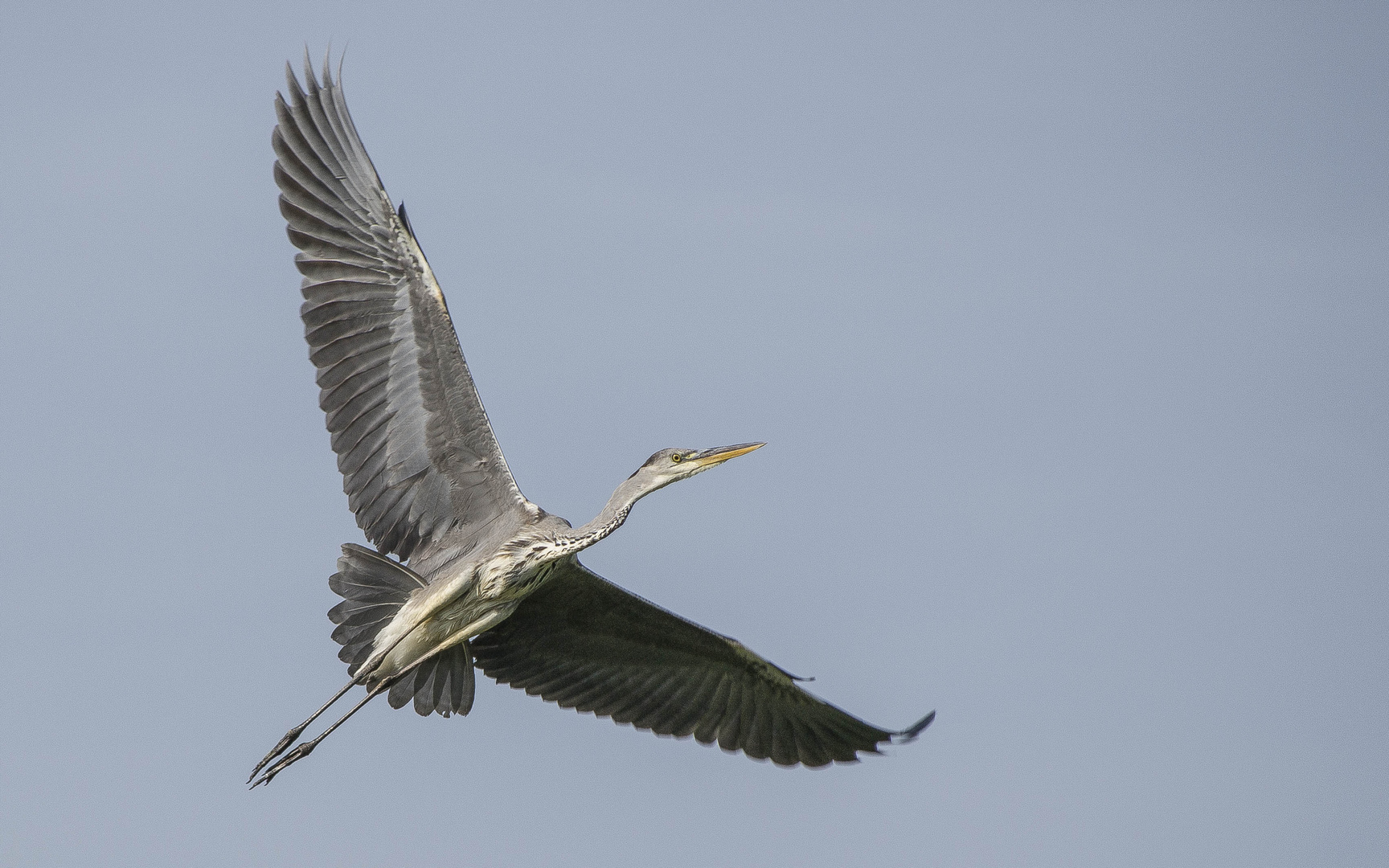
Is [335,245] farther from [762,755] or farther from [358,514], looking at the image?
[762,755]

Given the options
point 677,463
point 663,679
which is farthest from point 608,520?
point 663,679

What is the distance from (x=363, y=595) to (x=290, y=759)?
122 cm

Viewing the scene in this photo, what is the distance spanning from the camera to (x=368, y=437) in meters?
11.4

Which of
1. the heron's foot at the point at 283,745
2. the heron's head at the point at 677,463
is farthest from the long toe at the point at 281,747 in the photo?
the heron's head at the point at 677,463

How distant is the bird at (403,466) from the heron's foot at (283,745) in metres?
0.01

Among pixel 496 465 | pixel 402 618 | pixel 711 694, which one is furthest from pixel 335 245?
pixel 711 694

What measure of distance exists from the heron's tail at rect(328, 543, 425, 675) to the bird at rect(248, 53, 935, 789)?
0.01 m

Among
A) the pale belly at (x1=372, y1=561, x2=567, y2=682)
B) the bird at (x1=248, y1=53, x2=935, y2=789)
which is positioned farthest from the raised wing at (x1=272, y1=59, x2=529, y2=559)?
the pale belly at (x1=372, y1=561, x2=567, y2=682)

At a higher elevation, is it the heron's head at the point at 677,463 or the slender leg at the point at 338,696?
the heron's head at the point at 677,463

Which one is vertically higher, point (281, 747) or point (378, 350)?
point (378, 350)

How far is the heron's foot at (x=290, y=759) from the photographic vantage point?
11.0m

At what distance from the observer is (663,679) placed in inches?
497

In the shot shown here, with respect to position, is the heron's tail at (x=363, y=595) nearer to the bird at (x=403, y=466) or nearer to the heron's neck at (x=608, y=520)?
the bird at (x=403, y=466)

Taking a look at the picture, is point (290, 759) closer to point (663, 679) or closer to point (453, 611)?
point (453, 611)
